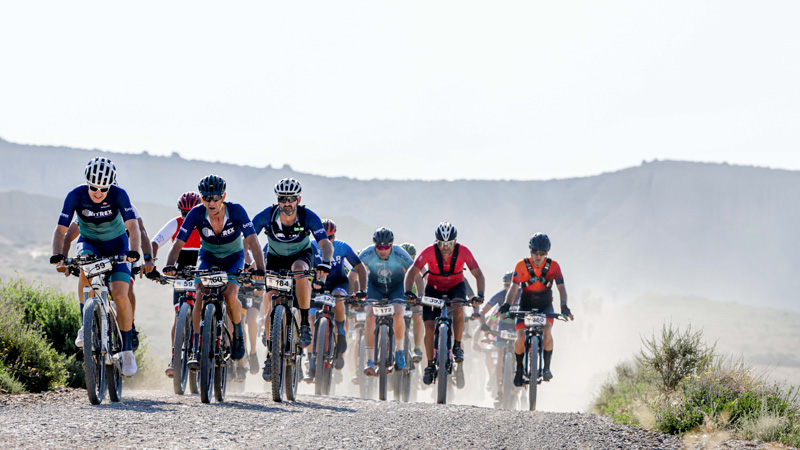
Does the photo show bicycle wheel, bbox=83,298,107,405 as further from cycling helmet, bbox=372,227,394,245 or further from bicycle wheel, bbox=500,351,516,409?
bicycle wheel, bbox=500,351,516,409

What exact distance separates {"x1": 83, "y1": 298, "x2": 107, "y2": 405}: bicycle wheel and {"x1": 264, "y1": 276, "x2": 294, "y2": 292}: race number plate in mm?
1742

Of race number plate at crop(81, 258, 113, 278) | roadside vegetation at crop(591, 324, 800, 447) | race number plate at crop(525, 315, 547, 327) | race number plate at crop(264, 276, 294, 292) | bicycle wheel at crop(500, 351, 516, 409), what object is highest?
race number plate at crop(81, 258, 113, 278)

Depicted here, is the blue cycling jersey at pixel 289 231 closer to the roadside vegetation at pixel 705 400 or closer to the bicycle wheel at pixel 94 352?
the bicycle wheel at pixel 94 352

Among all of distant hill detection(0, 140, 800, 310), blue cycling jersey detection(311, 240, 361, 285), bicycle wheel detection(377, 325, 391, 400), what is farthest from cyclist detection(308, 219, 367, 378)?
distant hill detection(0, 140, 800, 310)

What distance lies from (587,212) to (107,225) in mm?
145818

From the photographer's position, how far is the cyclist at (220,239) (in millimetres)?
9117

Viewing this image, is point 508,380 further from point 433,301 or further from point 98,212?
point 98,212

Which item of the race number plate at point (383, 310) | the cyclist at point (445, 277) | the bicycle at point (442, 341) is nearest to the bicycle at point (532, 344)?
the cyclist at point (445, 277)

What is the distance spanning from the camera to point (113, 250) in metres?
9.19

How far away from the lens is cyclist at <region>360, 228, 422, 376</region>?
13.2 metres

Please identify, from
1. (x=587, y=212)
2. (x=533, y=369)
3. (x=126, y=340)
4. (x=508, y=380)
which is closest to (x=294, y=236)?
(x=126, y=340)

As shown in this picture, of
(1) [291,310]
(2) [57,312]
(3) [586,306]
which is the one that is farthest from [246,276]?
(3) [586,306]

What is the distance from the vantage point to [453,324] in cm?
1245

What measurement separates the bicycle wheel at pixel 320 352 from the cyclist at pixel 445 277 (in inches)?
53.8
